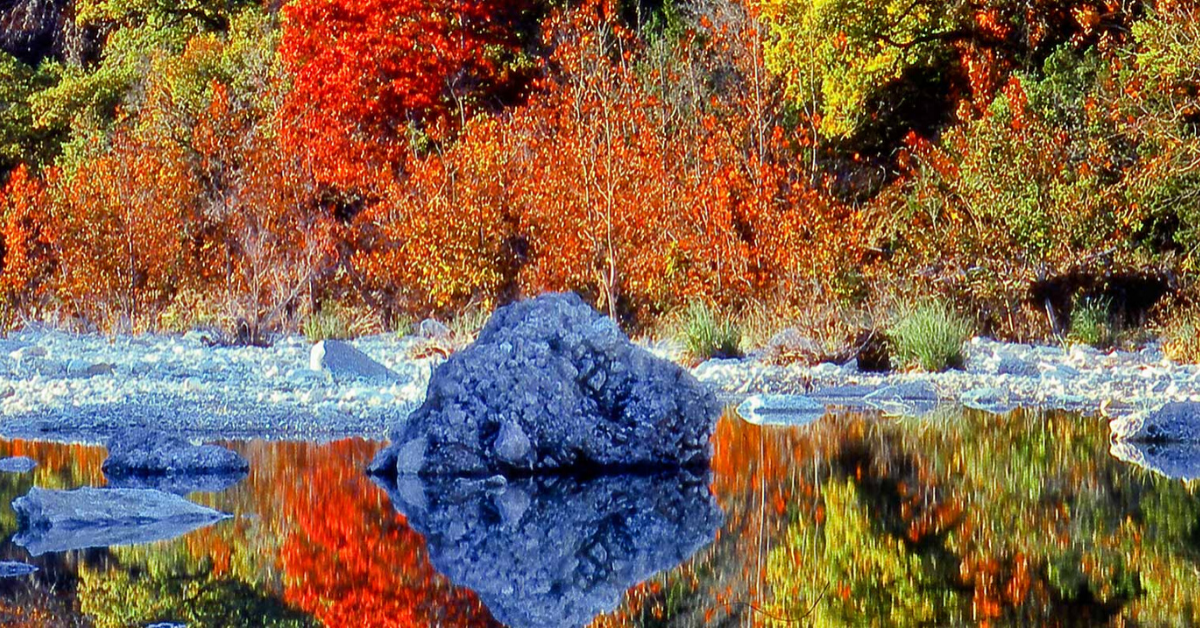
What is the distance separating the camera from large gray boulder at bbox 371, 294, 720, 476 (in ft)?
22.2

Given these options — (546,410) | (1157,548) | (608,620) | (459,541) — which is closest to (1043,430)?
(546,410)

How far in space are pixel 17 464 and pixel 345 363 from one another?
535 cm

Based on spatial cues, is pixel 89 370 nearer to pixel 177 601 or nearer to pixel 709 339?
pixel 709 339

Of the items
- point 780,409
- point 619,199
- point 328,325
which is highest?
point 619,199

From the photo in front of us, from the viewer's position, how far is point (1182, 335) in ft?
45.0

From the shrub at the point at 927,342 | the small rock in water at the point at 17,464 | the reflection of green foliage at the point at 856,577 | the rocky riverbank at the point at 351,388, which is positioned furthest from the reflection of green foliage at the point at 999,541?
the shrub at the point at 927,342

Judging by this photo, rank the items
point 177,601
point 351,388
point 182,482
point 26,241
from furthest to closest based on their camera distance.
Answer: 1. point 26,241
2. point 351,388
3. point 182,482
4. point 177,601

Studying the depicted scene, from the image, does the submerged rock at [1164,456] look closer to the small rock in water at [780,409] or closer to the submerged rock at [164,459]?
the small rock in water at [780,409]

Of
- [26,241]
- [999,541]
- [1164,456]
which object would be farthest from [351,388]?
[26,241]

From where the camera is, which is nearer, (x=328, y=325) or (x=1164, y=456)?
(x=1164, y=456)

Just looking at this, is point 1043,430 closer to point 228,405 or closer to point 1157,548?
point 1157,548

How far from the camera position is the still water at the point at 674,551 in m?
3.85

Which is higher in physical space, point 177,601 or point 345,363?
point 177,601

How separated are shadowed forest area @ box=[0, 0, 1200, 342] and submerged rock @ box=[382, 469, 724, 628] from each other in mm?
7854
